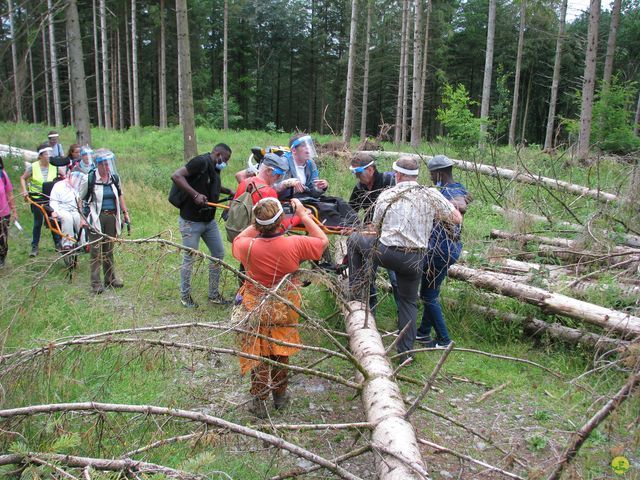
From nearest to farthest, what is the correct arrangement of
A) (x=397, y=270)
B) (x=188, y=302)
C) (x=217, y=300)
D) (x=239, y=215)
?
(x=397, y=270) → (x=239, y=215) → (x=188, y=302) → (x=217, y=300)

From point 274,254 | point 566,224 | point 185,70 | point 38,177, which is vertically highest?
point 185,70

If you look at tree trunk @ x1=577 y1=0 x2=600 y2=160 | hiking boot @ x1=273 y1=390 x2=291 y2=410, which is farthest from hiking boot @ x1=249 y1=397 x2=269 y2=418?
tree trunk @ x1=577 y1=0 x2=600 y2=160

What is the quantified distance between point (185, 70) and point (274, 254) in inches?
392

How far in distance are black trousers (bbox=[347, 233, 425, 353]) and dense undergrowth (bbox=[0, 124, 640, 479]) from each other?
0.61 metres

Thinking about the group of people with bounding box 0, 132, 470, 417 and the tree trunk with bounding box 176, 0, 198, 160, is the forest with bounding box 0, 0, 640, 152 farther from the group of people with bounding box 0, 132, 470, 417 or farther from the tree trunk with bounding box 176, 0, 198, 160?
the group of people with bounding box 0, 132, 470, 417

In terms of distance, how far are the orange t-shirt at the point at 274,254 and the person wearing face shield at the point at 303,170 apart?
1.68m

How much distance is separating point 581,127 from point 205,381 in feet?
46.8

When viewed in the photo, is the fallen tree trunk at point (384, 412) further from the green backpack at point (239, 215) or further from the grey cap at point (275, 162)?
the grey cap at point (275, 162)

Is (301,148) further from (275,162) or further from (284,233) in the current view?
(284,233)

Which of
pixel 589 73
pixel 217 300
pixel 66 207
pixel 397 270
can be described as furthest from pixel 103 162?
pixel 589 73

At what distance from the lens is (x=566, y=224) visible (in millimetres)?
7551

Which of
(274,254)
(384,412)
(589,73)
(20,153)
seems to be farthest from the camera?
(589,73)

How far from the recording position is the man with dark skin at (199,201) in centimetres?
579

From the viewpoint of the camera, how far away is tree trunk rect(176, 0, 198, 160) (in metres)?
11.7
